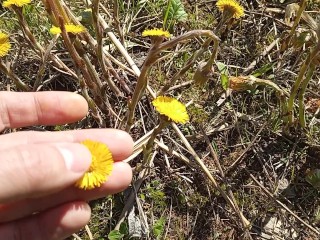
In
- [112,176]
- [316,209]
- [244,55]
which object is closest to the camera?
[112,176]

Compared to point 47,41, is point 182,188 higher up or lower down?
lower down

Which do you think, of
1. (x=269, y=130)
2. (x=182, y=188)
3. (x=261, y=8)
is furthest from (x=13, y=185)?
(x=261, y=8)

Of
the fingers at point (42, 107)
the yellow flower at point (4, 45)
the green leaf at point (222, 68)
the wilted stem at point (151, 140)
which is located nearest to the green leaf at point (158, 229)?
the wilted stem at point (151, 140)

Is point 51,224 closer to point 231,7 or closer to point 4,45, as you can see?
point 4,45

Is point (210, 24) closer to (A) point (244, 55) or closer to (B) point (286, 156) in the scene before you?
(A) point (244, 55)

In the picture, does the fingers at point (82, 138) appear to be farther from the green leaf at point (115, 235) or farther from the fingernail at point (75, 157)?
the green leaf at point (115, 235)

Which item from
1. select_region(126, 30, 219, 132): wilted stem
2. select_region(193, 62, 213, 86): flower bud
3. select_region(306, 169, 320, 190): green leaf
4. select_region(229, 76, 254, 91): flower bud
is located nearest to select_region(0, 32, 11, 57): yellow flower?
select_region(126, 30, 219, 132): wilted stem

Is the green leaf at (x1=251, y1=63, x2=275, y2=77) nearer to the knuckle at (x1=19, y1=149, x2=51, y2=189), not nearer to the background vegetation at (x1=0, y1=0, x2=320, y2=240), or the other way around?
the background vegetation at (x1=0, y1=0, x2=320, y2=240)
